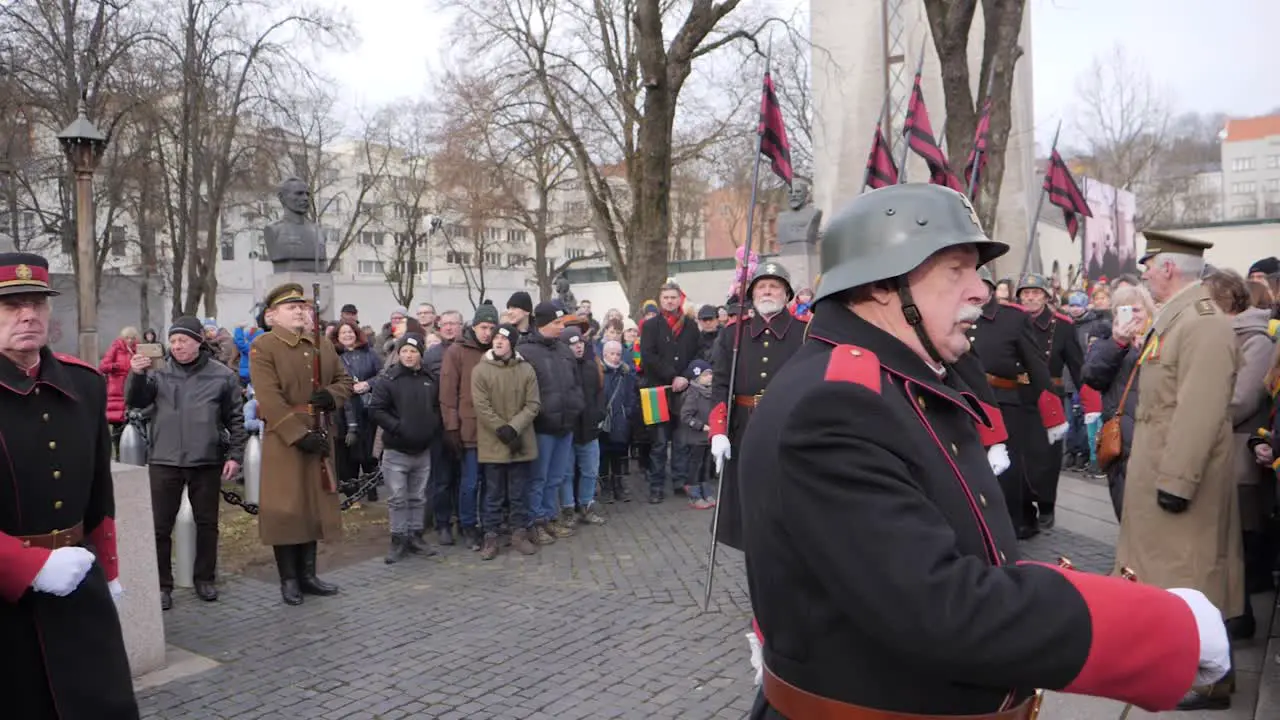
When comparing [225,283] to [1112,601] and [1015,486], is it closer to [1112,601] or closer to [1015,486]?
[1015,486]

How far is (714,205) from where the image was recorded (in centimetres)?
5444

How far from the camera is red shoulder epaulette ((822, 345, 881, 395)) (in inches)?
68.4

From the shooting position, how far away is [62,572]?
10.1 feet

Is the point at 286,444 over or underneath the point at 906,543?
underneath

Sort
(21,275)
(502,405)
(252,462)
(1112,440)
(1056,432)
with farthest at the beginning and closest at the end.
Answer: (252,462) < (502,405) < (1056,432) < (1112,440) < (21,275)

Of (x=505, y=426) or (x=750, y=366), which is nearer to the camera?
(x=750, y=366)

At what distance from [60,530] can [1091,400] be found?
34.2 feet

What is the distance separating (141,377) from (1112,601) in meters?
8.25

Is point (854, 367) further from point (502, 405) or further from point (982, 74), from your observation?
point (982, 74)

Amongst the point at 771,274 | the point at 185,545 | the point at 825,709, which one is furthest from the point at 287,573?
the point at 825,709

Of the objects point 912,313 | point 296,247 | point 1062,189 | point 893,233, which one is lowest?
point 912,313

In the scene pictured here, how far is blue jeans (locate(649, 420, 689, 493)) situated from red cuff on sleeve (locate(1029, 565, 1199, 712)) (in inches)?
362

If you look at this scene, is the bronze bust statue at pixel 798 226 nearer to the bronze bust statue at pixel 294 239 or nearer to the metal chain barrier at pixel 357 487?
the bronze bust statue at pixel 294 239

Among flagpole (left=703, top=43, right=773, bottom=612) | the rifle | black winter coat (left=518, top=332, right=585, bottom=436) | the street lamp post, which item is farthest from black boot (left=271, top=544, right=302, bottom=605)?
the street lamp post
